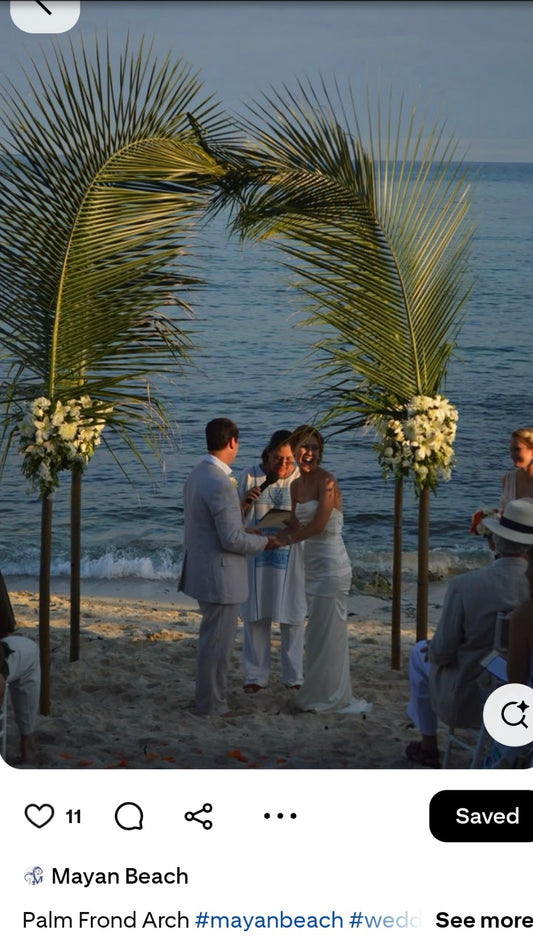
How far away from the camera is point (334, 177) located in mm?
5320

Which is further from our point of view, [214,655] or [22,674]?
[214,655]

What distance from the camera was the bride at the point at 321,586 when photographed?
20.5 feet

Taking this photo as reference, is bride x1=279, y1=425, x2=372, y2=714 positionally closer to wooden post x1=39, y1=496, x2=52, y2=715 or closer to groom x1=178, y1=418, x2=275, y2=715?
groom x1=178, y1=418, x2=275, y2=715

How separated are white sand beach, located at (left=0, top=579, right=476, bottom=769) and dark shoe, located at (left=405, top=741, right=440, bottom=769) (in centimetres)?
6

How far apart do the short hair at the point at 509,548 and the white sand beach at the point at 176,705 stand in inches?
32.6

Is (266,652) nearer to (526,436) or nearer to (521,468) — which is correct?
(521,468)

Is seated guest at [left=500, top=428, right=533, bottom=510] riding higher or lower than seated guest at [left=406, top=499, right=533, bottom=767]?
higher

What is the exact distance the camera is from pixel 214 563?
598cm

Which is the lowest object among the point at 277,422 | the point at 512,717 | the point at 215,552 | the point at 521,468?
the point at 512,717

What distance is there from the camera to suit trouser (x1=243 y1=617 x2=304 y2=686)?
6.74 meters

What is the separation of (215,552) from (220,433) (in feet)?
1.98
